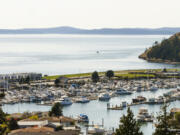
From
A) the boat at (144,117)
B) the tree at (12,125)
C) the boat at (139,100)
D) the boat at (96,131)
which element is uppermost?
the tree at (12,125)

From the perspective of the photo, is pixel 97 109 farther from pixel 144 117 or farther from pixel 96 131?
pixel 96 131

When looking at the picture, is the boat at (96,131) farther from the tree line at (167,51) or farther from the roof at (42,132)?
the tree line at (167,51)

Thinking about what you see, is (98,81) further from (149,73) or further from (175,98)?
Result: (175,98)

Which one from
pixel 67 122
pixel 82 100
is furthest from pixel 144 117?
pixel 82 100

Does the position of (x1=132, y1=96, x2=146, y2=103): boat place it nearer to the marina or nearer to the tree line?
the marina

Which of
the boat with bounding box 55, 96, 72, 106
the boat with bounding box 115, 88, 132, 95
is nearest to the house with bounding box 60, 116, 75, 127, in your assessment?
the boat with bounding box 55, 96, 72, 106

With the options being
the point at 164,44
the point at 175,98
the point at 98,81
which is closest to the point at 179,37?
the point at 164,44

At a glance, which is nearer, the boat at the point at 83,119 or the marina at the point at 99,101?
the boat at the point at 83,119

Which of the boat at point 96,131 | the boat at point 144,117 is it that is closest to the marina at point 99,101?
the boat at point 144,117
